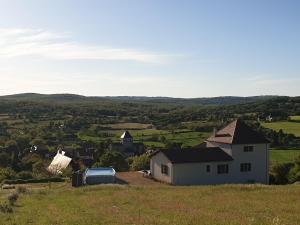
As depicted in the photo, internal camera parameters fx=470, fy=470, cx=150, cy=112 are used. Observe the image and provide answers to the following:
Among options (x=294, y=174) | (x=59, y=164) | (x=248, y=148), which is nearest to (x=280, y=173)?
(x=294, y=174)

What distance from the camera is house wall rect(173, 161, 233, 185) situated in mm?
47375

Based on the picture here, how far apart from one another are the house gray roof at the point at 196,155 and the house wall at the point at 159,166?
0.60 meters

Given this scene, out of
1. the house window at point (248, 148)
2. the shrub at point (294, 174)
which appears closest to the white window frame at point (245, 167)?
the house window at point (248, 148)

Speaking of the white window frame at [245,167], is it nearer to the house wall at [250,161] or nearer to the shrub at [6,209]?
the house wall at [250,161]

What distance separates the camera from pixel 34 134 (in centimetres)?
14300

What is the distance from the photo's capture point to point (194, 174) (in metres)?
47.8

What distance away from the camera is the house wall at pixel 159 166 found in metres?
47.6

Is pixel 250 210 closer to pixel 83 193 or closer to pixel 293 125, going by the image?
pixel 83 193

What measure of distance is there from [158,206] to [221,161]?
21854 mm

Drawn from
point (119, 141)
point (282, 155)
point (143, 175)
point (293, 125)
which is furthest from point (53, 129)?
point (143, 175)

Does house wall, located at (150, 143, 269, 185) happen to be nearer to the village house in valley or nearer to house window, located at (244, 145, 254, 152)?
house window, located at (244, 145, 254, 152)

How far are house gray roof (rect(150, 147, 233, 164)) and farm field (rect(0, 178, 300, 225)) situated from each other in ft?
28.9

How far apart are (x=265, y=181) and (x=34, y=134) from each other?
103m

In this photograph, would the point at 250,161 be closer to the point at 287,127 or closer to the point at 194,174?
the point at 194,174
